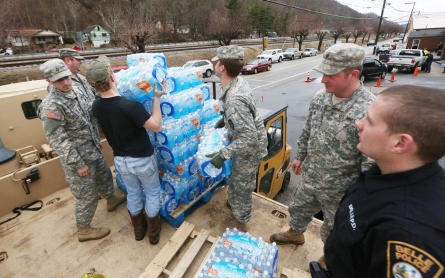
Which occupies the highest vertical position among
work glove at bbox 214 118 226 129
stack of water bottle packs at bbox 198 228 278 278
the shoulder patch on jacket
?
the shoulder patch on jacket

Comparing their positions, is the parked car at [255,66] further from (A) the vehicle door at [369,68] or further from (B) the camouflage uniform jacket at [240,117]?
(B) the camouflage uniform jacket at [240,117]

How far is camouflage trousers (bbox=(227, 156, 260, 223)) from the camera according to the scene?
2.69 metres

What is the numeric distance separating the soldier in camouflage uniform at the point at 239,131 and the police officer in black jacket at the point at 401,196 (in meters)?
1.30

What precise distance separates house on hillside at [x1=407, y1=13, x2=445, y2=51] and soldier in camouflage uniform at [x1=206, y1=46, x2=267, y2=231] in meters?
45.5

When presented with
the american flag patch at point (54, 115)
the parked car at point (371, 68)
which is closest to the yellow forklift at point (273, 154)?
the american flag patch at point (54, 115)

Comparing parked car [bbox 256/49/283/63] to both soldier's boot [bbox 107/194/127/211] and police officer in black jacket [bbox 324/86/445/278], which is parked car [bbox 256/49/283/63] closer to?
soldier's boot [bbox 107/194/127/211]

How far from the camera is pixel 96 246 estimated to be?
254 cm

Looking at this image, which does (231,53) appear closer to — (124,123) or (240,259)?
(124,123)

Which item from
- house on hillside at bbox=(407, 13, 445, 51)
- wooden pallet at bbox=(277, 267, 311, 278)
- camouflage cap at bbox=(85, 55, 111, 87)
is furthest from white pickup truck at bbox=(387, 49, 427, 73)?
camouflage cap at bbox=(85, 55, 111, 87)

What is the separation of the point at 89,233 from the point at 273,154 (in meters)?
2.83

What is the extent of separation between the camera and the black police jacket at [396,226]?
2.62 feet

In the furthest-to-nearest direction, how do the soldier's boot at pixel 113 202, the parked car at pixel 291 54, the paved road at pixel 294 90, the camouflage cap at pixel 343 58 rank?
the parked car at pixel 291 54, the paved road at pixel 294 90, the soldier's boot at pixel 113 202, the camouflage cap at pixel 343 58

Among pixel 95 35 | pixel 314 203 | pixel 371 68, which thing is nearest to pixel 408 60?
pixel 371 68

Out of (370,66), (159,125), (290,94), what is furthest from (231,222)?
(370,66)
